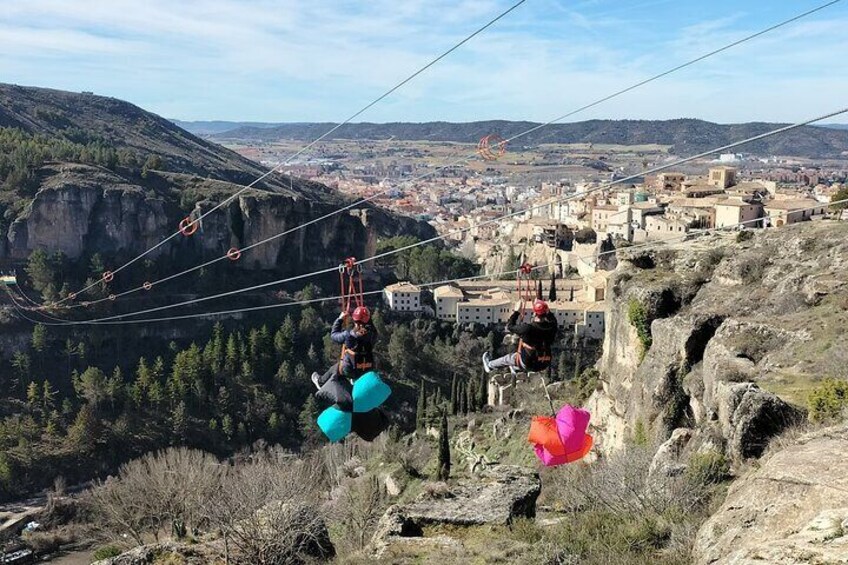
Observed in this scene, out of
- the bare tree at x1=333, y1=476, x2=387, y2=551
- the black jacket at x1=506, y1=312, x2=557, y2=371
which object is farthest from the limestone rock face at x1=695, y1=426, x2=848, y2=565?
the bare tree at x1=333, y1=476, x2=387, y2=551

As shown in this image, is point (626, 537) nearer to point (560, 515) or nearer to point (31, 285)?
point (560, 515)

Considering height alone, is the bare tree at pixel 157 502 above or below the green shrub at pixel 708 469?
below

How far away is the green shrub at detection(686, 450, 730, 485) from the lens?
28.6 ft

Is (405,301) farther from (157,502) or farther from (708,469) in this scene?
(708,469)

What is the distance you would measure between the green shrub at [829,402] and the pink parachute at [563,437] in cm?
300

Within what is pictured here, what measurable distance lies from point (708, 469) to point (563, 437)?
1896 millimetres

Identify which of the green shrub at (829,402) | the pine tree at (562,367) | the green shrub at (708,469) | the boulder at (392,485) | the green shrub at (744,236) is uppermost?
the green shrub at (744,236)

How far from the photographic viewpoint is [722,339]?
527 inches

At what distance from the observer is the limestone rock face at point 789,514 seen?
485 centimetres

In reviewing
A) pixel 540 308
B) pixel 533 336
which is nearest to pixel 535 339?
pixel 533 336

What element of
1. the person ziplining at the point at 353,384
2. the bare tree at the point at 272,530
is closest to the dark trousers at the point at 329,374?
the person ziplining at the point at 353,384

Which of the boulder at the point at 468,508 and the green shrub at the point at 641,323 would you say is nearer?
the boulder at the point at 468,508

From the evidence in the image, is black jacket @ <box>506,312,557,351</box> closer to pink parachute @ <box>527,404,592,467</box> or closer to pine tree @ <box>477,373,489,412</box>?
pink parachute @ <box>527,404,592,467</box>

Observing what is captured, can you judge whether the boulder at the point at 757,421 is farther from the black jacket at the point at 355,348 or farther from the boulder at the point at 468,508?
the black jacket at the point at 355,348
